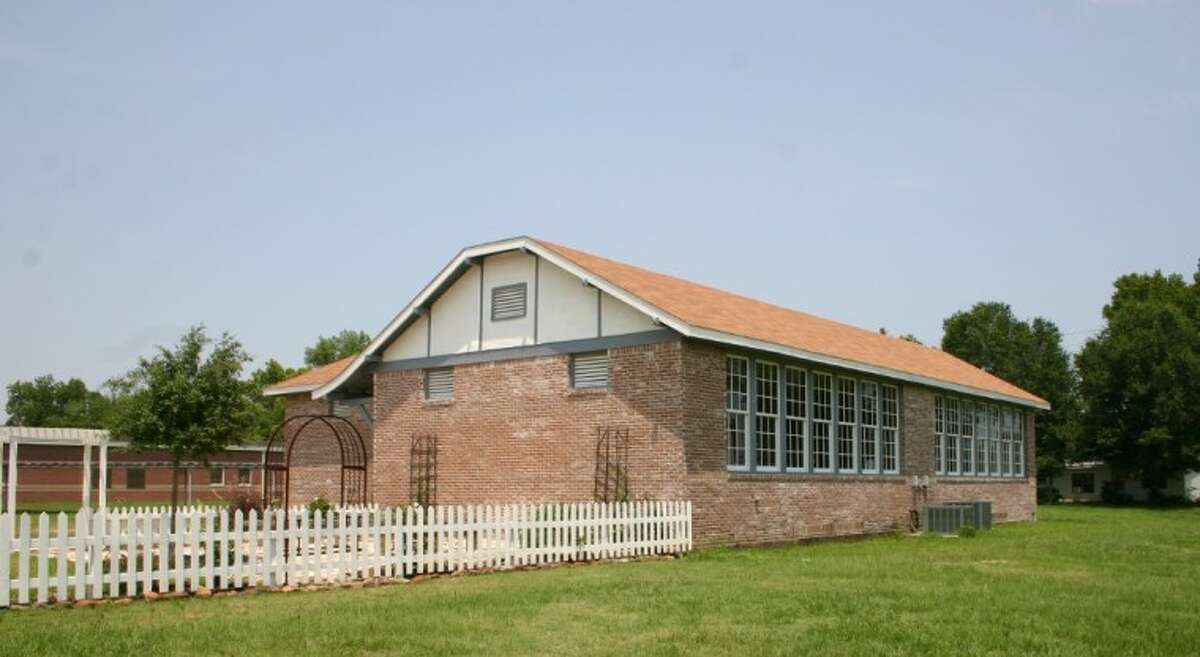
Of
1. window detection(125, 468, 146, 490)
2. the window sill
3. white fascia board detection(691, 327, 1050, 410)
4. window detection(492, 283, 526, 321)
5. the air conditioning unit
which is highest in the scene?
window detection(492, 283, 526, 321)

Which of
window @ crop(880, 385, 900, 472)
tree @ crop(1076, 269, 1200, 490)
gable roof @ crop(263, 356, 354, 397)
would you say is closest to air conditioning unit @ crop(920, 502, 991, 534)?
window @ crop(880, 385, 900, 472)

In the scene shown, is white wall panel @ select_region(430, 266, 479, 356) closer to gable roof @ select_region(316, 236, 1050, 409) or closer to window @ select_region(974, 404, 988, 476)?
gable roof @ select_region(316, 236, 1050, 409)

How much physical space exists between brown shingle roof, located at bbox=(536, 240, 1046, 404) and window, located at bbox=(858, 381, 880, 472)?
68cm

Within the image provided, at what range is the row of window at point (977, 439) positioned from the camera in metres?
29.7

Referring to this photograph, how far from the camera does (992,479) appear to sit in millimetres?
32656

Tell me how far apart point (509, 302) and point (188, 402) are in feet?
40.9

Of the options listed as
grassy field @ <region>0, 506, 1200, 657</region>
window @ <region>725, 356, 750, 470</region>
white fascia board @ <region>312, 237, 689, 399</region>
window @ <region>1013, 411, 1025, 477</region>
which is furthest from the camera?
window @ <region>1013, 411, 1025, 477</region>

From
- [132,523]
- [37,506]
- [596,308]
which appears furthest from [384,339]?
[37,506]

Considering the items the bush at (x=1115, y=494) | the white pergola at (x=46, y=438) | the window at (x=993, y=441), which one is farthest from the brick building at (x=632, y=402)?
the bush at (x=1115, y=494)

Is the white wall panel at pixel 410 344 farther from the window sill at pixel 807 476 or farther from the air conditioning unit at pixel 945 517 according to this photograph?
the air conditioning unit at pixel 945 517

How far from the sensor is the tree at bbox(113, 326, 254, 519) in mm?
31141

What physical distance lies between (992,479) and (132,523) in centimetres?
2556

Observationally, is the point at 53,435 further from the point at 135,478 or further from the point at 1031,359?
the point at 1031,359

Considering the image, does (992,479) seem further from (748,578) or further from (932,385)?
(748,578)
